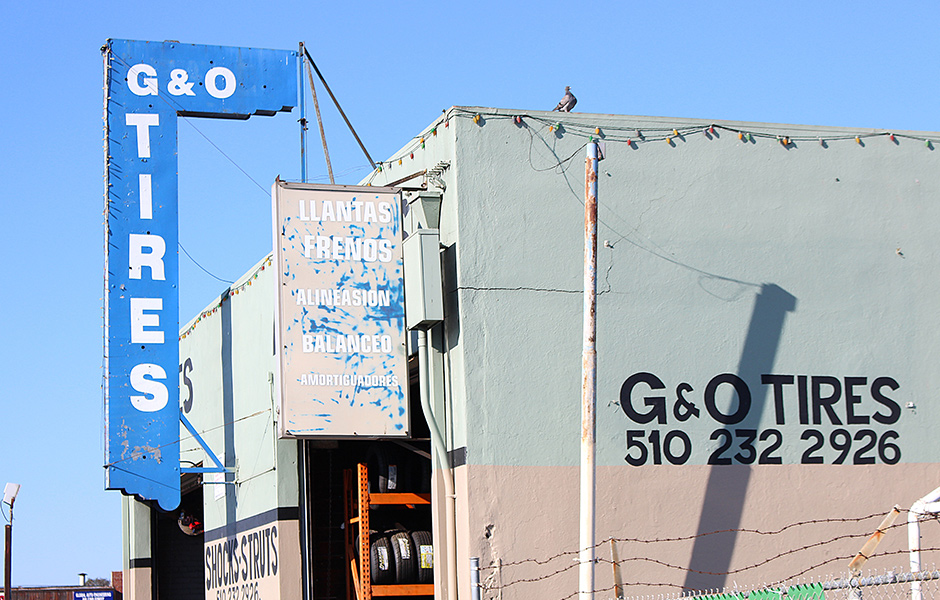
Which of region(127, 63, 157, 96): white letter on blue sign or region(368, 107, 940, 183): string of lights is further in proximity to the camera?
region(127, 63, 157, 96): white letter on blue sign

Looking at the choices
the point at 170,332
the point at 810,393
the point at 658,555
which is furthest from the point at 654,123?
the point at 170,332

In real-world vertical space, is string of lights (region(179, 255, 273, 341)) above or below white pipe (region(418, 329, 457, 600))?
above

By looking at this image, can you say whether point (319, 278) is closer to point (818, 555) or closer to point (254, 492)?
point (254, 492)

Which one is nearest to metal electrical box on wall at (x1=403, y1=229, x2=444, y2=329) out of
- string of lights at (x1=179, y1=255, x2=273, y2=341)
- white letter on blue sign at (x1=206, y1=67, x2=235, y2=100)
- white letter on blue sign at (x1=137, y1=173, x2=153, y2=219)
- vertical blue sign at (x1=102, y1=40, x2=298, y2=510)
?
string of lights at (x1=179, y1=255, x2=273, y2=341)

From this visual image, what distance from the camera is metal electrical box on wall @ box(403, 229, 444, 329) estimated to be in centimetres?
1189

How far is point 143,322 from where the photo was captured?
1521 cm

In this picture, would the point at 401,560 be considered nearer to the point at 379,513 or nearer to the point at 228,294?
the point at 379,513

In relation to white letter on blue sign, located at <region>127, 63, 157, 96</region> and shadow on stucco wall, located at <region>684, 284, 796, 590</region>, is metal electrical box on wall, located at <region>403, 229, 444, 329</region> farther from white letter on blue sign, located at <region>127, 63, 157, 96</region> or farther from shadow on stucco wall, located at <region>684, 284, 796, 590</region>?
white letter on blue sign, located at <region>127, 63, 157, 96</region>

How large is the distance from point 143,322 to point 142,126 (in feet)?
8.61

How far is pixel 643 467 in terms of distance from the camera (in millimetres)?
12234

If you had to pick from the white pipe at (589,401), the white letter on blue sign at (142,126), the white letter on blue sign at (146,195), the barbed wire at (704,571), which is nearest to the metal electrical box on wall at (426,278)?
the white pipe at (589,401)

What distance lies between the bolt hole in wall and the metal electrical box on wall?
1.96m

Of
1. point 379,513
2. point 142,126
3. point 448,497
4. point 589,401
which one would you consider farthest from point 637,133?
point 142,126

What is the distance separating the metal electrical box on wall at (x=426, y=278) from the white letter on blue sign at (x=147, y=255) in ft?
15.4
